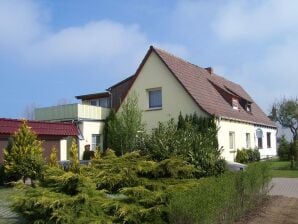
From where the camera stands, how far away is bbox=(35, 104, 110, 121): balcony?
3191 centimetres

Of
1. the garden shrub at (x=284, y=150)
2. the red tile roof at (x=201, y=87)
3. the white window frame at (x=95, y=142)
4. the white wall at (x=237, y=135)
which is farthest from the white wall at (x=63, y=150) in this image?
the garden shrub at (x=284, y=150)

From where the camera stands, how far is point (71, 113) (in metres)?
32.1

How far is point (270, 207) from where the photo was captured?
12555mm

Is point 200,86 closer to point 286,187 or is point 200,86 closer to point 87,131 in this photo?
point 87,131

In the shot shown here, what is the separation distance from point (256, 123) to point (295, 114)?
2261 cm

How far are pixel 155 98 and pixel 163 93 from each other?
44.8 inches

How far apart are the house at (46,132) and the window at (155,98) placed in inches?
256

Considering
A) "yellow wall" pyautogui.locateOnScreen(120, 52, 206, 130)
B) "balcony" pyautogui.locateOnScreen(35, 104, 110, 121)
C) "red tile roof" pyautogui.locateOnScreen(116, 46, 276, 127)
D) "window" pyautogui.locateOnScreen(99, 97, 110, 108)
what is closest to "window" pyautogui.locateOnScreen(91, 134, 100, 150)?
"balcony" pyautogui.locateOnScreen(35, 104, 110, 121)

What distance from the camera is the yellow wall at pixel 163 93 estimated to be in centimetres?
3025

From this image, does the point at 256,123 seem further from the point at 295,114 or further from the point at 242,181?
the point at 242,181

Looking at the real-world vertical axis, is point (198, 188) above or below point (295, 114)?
below

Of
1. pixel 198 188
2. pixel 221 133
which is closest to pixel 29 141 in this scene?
pixel 198 188

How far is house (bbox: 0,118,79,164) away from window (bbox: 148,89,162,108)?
6499 millimetres

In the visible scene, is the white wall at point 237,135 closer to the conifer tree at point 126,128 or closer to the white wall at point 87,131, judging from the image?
the conifer tree at point 126,128
